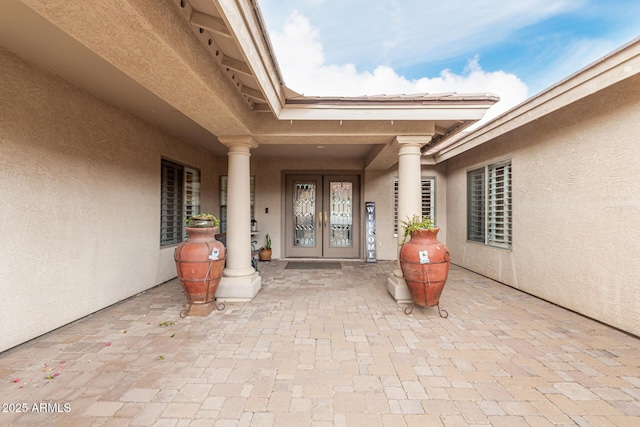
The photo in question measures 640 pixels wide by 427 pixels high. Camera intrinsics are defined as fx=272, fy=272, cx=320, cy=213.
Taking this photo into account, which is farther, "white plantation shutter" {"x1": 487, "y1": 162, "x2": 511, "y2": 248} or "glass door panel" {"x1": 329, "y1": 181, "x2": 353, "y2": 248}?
"glass door panel" {"x1": 329, "y1": 181, "x2": 353, "y2": 248}

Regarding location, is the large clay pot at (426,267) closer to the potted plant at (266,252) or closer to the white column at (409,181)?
the white column at (409,181)

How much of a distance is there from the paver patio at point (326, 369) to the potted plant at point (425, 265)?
10.2 inches

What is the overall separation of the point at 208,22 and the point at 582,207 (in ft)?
13.6

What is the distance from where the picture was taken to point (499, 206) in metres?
4.60

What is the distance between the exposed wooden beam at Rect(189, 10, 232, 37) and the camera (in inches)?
Answer: 72.9

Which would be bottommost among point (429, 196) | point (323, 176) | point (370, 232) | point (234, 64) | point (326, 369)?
point (326, 369)

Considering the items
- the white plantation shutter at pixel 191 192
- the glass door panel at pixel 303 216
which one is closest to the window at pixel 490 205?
the glass door panel at pixel 303 216

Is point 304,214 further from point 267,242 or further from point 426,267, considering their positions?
point 426,267

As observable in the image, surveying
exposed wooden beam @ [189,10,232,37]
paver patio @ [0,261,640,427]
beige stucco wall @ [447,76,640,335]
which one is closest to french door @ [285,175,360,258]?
beige stucco wall @ [447,76,640,335]

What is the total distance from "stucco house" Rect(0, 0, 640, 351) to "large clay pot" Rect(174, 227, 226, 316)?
54 centimetres

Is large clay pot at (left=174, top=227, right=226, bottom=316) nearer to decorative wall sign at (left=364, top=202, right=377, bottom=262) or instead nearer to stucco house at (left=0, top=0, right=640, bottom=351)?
stucco house at (left=0, top=0, right=640, bottom=351)

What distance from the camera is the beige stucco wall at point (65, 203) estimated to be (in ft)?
7.64

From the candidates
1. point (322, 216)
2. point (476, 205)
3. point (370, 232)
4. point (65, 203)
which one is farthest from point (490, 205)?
point (65, 203)

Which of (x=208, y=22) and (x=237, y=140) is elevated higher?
(x=208, y=22)
